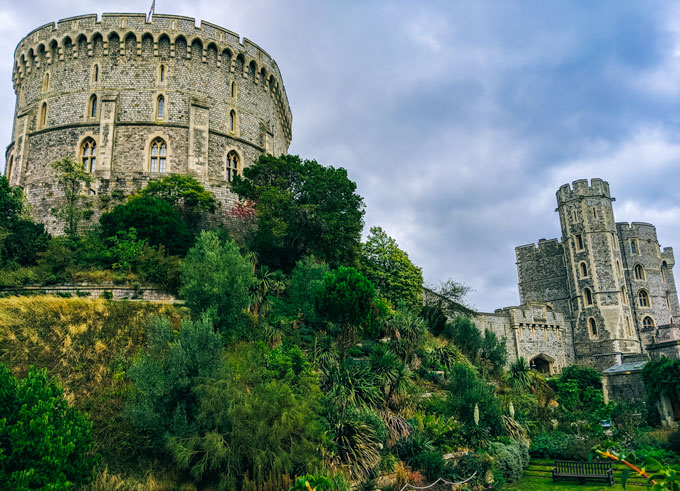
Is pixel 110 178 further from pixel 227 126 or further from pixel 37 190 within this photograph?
pixel 227 126

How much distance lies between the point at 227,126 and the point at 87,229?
33.5ft

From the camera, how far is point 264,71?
35.3 meters

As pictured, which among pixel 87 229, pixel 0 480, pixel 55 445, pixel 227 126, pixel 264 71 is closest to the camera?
pixel 0 480

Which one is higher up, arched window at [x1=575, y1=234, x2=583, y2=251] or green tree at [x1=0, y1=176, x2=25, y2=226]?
arched window at [x1=575, y1=234, x2=583, y2=251]

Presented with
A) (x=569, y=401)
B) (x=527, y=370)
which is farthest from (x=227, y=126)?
(x=569, y=401)

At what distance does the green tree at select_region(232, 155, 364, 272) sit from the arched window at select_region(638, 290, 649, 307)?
2879cm

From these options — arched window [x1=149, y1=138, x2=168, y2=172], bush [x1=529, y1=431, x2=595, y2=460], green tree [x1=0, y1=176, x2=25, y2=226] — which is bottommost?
bush [x1=529, y1=431, x2=595, y2=460]

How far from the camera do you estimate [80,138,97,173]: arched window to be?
3024 cm

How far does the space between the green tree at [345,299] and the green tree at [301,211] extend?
620cm

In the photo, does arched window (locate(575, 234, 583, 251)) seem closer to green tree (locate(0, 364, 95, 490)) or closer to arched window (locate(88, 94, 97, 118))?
arched window (locate(88, 94, 97, 118))

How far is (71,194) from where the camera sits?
27391 millimetres

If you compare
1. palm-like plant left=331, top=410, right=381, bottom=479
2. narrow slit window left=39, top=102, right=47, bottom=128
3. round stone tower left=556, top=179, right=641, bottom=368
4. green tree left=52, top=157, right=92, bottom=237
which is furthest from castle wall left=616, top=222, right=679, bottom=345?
narrow slit window left=39, top=102, right=47, bottom=128

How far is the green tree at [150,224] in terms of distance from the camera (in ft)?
77.4

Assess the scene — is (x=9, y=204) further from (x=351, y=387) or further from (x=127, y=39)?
(x=351, y=387)
